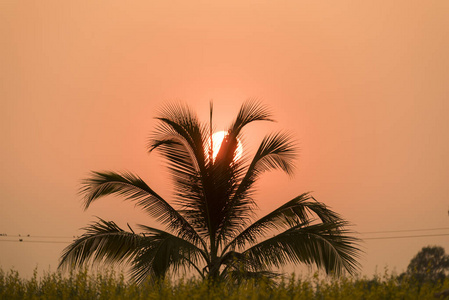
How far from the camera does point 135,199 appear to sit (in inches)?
621

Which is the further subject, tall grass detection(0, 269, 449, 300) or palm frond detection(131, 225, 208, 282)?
palm frond detection(131, 225, 208, 282)

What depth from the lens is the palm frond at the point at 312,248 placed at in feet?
45.7

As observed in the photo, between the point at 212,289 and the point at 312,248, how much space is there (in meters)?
4.05

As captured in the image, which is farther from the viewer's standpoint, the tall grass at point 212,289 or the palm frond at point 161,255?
the palm frond at point 161,255

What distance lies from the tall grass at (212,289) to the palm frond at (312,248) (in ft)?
3.66

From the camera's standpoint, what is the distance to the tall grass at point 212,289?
1061cm

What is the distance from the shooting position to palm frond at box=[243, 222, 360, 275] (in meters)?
13.9

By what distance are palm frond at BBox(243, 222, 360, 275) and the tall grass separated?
1.12 meters

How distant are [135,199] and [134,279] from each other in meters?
2.38

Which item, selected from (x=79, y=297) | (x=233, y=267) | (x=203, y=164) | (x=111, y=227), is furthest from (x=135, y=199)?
(x=79, y=297)

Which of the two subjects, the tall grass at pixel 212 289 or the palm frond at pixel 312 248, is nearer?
the tall grass at pixel 212 289

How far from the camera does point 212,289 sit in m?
11.0

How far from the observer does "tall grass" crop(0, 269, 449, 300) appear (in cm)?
1061

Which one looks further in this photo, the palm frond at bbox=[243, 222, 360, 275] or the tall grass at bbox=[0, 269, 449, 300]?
the palm frond at bbox=[243, 222, 360, 275]
